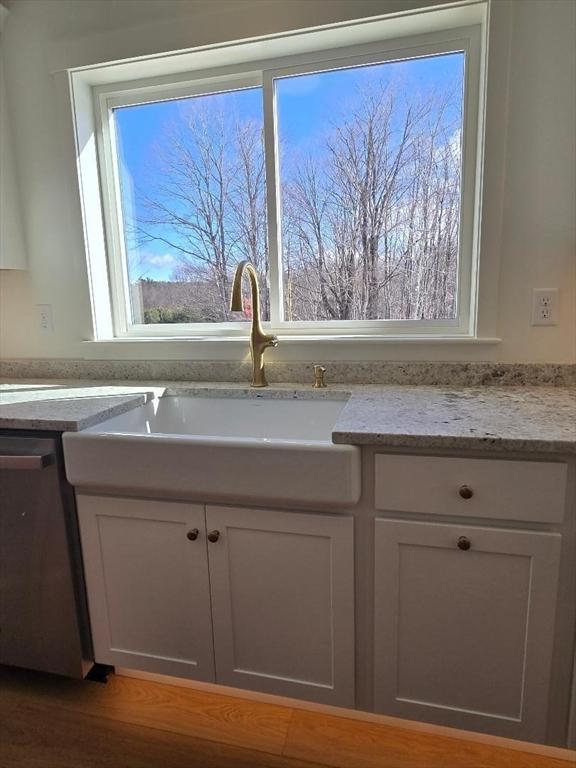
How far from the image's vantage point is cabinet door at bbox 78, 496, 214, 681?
3.94ft

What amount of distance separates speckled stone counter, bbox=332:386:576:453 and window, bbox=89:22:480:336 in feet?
1.09

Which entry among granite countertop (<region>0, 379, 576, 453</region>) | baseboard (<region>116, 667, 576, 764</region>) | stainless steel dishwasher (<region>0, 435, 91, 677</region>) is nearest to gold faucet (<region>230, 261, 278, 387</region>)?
granite countertop (<region>0, 379, 576, 453</region>)

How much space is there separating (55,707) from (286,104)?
208 centimetres

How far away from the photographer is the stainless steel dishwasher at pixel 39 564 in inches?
48.3

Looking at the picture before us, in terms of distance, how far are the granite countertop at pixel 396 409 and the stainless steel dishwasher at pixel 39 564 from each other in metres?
0.10

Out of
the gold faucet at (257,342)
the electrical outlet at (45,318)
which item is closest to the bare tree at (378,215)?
the gold faucet at (257,342)

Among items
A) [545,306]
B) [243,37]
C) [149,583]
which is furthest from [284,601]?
[243,37]

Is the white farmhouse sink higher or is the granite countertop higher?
the granite countertop

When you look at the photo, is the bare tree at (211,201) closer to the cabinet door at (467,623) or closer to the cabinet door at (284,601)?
the cabinet door at (284,601)

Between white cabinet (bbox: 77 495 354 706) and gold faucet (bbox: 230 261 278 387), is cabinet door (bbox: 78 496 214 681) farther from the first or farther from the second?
gold faucet (bbox: 230 261 278 387)

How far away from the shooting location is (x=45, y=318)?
1.85m

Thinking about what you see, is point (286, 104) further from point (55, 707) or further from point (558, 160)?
point (55, 707)

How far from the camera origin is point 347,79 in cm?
154

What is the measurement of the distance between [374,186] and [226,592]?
135 cm
